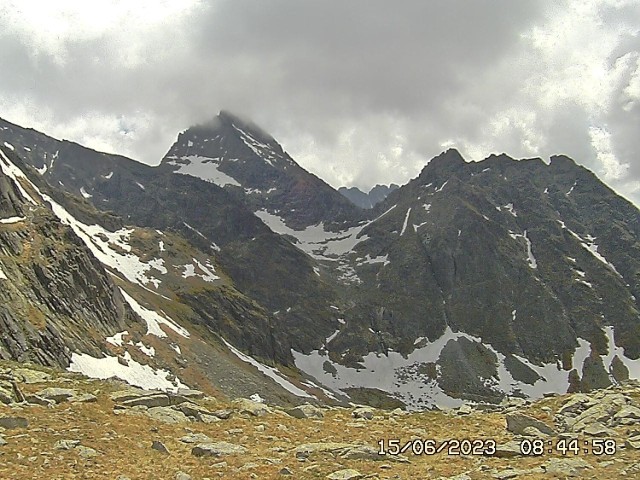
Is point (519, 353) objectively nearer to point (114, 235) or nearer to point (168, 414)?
point (114, 235)

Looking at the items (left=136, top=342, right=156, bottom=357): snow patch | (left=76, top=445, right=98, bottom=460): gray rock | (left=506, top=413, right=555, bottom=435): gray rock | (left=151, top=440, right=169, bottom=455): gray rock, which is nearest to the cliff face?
(left=136, top=342, right=156, bottom=357): snow patch

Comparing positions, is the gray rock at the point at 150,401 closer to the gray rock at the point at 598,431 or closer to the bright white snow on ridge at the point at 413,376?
the gray rock at the point at 598,431

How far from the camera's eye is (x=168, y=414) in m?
19.2

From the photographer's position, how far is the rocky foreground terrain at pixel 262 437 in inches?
527

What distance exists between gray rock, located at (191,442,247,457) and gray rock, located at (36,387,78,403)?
7.53m

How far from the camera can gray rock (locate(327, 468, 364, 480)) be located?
13016 millimetres

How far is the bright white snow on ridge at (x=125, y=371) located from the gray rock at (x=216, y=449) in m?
45.1

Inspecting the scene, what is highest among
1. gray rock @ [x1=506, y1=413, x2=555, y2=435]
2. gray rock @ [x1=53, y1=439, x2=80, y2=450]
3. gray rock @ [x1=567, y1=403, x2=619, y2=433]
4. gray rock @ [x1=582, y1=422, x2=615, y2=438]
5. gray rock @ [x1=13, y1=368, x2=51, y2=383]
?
gray rock @ [x1=567, y1=403, x2=619, y2=433]

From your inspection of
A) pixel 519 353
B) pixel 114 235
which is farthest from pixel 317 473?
pixel 519 353

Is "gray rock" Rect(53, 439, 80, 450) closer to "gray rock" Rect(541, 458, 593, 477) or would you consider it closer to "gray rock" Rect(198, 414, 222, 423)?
"gray rock" Rect(198, 414, 222, 423)

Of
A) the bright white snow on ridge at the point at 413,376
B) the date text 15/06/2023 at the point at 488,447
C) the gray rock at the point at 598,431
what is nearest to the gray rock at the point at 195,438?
the date text 15/06/2023 at the point at 488,447

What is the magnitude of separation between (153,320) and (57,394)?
263ft

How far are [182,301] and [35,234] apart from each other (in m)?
54.7

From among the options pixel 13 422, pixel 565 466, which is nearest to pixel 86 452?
pixel 13 422
